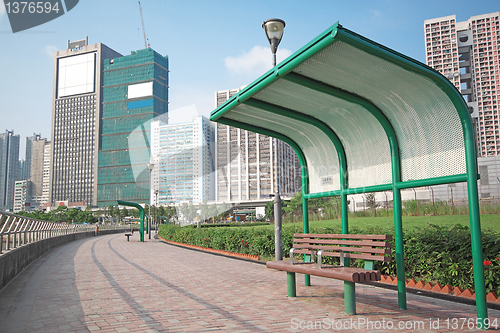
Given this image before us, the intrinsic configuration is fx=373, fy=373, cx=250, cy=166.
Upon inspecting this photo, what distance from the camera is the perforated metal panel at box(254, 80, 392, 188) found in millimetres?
5297

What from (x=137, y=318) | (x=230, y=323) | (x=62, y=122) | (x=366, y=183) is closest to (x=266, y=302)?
(x=230, y=323)

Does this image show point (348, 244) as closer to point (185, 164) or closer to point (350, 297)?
point (350, 297)

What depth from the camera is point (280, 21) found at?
23.5 feet

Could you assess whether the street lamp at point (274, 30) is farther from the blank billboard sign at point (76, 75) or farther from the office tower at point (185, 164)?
the blank billboard sign at point (76, 75)

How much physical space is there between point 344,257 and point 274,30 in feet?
14.4

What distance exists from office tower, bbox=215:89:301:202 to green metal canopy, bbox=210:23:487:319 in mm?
121955

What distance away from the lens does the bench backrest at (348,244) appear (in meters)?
4.72

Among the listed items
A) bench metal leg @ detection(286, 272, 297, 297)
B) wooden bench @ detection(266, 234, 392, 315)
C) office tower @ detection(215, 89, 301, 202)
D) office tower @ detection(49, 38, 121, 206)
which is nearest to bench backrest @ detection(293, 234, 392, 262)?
wooden bench @ detection(266, 234, 392, 315)

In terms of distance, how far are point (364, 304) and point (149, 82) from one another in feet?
534

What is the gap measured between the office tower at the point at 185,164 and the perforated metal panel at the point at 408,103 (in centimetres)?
10160

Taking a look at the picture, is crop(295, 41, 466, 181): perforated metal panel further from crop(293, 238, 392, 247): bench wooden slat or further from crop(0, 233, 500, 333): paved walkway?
crop(0, 233, 500, 333): paved walkway

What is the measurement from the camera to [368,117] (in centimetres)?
554

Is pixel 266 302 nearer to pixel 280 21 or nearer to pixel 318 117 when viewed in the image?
pixel 318 117

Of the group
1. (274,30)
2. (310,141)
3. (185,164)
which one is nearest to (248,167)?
(185,164)
